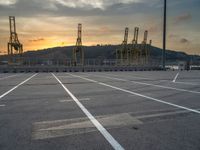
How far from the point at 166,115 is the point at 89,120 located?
6.65 feet

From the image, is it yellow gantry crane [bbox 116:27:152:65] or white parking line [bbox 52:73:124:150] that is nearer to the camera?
white parking line [bbox 52:73:124:150]

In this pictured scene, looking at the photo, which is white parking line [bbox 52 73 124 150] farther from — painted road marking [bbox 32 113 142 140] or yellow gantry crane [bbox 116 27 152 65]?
yellow gantry crane [bbox 116 27 152 65]

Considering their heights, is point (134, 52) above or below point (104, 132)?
above

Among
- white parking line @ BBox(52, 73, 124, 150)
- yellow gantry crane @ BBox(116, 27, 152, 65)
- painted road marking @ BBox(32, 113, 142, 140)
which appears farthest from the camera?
yellow gantry crane @ BBox(116, 27, 152, 65)

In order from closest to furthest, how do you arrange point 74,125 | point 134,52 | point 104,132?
1. point 104,132
2. point 74,125
3. point 134,52

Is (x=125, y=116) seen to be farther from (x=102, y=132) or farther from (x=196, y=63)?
(x=196, y=63)

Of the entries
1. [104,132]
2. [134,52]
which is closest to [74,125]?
[104,132]

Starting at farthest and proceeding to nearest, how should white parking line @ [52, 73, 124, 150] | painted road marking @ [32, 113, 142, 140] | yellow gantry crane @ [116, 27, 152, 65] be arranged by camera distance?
yellow gantry crane @ [116, 27, 152, 65] → painted road marking @ [32, 113, 142, 140] → white parking line @ [52, 73, 124, 150]

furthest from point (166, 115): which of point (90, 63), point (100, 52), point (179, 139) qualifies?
point (100, 52)

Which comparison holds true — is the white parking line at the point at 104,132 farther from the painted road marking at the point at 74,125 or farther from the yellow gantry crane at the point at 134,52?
the yellow gantry crane at the point at 134,52

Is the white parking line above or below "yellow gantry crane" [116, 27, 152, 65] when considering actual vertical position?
below

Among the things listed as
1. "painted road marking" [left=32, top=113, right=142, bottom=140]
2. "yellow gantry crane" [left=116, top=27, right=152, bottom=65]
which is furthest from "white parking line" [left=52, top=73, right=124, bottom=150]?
"yellow gantry crane" [left=116, top=27, right=152, bottom=65]

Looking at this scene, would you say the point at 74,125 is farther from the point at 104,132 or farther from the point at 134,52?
the point at 134,52

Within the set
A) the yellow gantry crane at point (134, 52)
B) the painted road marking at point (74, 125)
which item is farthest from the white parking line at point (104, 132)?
the yellow gantry crane at point (134, 52)
